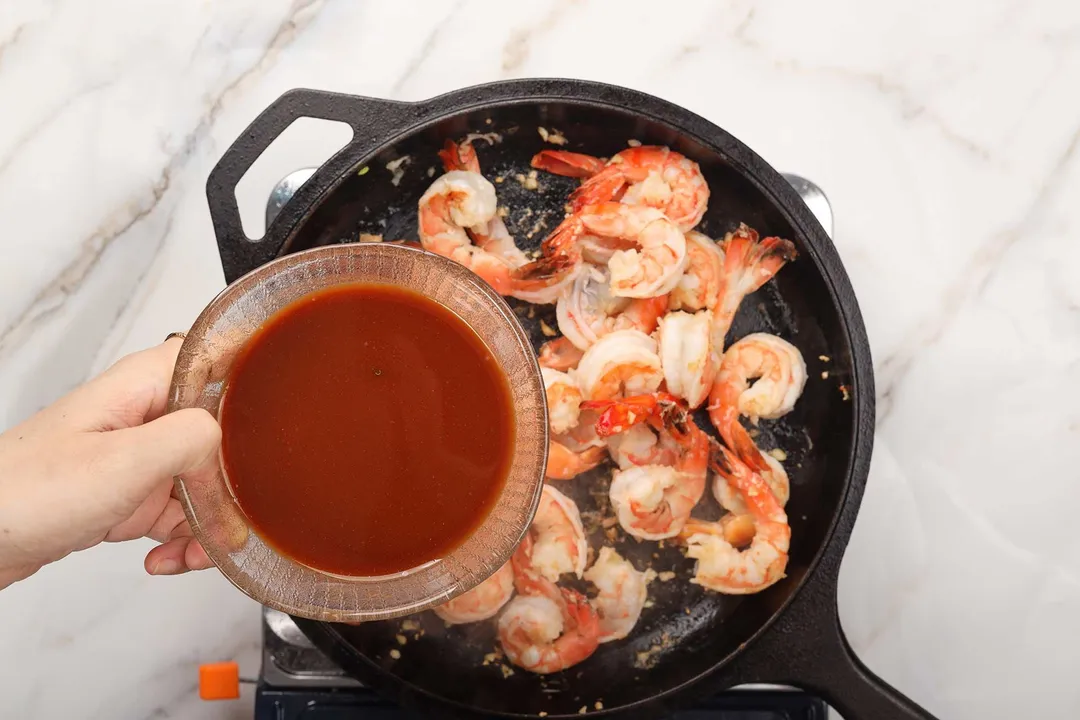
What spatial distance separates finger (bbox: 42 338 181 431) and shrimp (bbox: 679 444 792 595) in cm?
92

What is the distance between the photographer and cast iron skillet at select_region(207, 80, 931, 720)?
4.44 ft

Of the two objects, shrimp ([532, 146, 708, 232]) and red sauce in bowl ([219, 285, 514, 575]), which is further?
shrimp ([532, 146, 708, 232])

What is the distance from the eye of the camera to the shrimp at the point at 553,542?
1.41m

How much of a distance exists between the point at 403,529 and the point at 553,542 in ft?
1.20

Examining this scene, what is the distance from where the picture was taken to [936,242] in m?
1.70

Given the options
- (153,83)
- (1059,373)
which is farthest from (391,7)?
(1059,373)

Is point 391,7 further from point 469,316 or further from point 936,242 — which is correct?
point 936,242

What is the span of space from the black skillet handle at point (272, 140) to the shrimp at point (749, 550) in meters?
0.84

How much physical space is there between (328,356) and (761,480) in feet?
2.60

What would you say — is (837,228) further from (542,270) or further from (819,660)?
(819,660)

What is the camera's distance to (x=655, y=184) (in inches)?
56.7

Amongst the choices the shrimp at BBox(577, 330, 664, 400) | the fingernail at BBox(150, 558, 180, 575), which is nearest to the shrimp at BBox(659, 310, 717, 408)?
the shrimp at BBox(577, 330, 664, 400)

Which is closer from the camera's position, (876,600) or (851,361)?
(851,361)

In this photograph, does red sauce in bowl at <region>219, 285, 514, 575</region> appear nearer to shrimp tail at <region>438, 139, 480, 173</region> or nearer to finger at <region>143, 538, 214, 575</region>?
finger at <region>143, 538, 214, 575</region>
